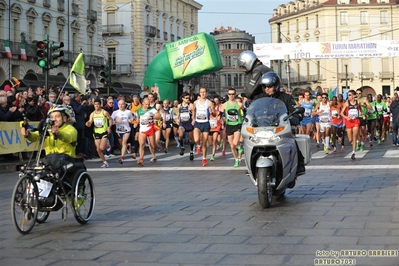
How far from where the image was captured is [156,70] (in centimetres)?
3250

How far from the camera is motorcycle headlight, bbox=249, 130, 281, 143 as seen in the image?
9.07 m

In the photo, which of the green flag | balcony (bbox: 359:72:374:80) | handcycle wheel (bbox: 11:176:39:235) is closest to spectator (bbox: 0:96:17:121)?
the green flag

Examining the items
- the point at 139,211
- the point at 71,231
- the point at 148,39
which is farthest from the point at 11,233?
the point at 148,39

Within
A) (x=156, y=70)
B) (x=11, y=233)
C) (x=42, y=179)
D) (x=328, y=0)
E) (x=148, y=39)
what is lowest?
(x=11, y=233)

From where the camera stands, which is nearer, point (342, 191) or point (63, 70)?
point (342, 191)

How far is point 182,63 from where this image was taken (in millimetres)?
31703

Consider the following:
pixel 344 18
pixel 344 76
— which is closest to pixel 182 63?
pixel 344 76

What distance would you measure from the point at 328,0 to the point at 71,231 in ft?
308

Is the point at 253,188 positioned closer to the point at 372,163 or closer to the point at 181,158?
the point at 372,163

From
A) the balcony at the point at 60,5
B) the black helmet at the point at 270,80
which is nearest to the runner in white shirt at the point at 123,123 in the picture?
the black helmet at the point at 270,80

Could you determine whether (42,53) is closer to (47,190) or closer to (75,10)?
(47,190)

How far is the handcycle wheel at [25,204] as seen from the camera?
744cm

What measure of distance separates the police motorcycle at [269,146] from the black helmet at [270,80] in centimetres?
56

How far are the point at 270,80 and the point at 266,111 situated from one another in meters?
0.84
